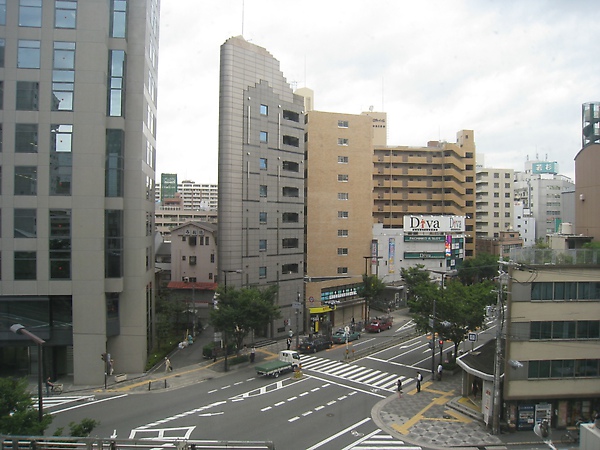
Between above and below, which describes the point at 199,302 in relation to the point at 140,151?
below

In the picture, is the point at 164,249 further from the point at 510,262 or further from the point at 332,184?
the point at 510,262

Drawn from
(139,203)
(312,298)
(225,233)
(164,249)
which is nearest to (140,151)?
(139,203)

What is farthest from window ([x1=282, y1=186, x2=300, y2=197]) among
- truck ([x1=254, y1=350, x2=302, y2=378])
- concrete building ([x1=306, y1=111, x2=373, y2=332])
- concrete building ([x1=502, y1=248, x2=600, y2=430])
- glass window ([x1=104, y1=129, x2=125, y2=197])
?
concrete building ([x1=502, y1=248, x2=600, y2=430])

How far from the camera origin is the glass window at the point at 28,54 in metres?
28.7

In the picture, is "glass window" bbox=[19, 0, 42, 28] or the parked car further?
the parked car

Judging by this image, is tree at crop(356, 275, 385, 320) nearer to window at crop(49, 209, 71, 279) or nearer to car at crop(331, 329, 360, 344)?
car at crop(331, 329, 360, 344)

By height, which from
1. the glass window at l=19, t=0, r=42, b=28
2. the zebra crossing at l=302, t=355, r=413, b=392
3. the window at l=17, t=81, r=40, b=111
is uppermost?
the glass window at l=19, t=0, r=42, b=28

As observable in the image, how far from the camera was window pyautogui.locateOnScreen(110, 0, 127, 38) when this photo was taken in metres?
30.8

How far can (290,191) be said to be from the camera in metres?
44.9

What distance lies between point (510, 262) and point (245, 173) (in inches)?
937

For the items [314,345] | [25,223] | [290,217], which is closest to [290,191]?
[290,217]

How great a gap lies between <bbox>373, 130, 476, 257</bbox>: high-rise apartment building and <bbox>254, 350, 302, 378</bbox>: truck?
4471 cm

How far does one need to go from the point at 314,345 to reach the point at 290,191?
1455cm

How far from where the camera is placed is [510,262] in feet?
74.0
